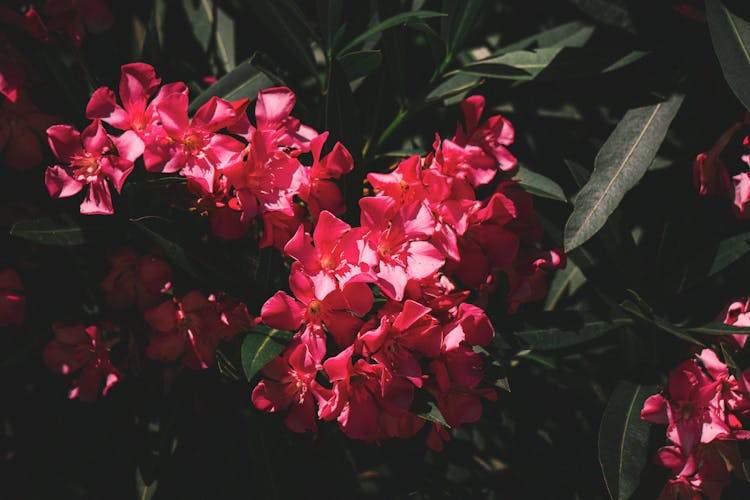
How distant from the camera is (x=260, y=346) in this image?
0.95 m

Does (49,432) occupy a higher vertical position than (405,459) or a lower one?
higher

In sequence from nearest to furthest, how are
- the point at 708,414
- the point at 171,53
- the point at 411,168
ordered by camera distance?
1. the point at 411,168
2. the point at 708,414
3. the point at 171,53

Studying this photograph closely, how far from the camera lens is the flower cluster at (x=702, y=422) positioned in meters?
1.08

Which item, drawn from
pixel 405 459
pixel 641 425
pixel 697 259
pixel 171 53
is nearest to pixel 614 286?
pixel 697 259

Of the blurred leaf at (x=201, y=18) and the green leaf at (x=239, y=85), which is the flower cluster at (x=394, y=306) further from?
the blurred leaf at (x=201, y=18)

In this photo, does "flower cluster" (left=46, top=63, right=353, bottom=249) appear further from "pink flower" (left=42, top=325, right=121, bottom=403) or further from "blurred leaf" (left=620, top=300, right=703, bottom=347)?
"blurred leaf" (left=620, top=300, right=703, bottom=347)

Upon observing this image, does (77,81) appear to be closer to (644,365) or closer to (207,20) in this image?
(207,20)

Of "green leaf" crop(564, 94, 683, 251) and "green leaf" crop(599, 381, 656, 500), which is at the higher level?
"green leaf" crop(564, 94, 683, 251)

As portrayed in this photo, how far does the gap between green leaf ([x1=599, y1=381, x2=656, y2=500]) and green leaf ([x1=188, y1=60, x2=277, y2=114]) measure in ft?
2.91

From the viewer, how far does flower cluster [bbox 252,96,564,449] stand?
896mm

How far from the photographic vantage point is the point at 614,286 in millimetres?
1367

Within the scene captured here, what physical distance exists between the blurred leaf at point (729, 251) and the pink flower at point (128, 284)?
3.48 feet

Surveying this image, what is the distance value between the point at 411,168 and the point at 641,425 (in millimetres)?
647

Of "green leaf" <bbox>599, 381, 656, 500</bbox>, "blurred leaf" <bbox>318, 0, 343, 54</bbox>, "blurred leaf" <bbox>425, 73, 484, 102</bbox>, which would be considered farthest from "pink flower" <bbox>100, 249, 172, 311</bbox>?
"green leaf" <bbox>599, 381, 656, 500</bbox>
